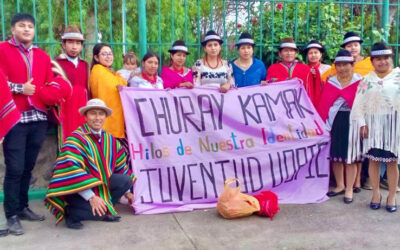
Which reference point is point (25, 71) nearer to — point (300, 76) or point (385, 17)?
point (300, 76)

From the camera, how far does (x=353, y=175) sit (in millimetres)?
5324

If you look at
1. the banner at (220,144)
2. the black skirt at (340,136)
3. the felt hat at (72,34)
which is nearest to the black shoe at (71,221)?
the banner at (220,144)

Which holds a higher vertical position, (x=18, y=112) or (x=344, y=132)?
(x=18, y=112)

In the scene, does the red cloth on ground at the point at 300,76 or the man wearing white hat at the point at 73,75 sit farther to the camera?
the red cloth on ground at the point at 300,76

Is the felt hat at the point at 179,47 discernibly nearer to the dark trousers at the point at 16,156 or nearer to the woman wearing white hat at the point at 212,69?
the woman wearing white hat at the point at 212,69

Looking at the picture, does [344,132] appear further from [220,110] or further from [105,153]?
[105,153]

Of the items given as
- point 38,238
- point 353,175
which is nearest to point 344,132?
point 353,175

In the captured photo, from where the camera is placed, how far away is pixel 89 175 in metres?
4.27

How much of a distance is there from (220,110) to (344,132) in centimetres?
147

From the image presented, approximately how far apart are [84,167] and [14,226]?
0.84 m

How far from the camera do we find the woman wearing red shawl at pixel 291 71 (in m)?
5.72

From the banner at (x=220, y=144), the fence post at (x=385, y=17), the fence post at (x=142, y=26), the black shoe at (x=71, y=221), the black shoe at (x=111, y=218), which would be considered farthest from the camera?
the fence post at (x=385, y=17)

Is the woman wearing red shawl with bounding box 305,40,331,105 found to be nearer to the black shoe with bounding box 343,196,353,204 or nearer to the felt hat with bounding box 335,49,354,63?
the felt hat with bounding box 335,49,354,63

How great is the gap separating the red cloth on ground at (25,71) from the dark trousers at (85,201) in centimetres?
94
